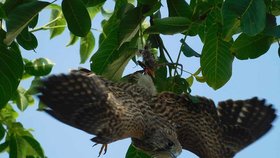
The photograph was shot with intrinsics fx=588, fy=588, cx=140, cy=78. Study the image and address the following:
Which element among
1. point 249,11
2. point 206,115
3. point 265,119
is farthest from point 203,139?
point 249,11

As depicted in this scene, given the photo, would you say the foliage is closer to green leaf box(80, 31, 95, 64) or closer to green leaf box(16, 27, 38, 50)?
green leaf box(16, 27, 38, 50)

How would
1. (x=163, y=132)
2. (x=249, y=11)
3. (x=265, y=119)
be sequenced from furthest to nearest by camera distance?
(x=265, y=119), (x=163, y=132), (x=249, y=11)

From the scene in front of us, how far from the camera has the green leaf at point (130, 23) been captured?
103 inches

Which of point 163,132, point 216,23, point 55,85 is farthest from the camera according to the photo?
point 163,132

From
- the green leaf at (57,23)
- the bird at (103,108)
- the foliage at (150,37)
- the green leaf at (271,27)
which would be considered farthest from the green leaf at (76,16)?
the green leaf at (57,23)

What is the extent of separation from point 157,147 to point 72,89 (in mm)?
710

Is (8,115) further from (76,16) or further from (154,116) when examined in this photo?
(76,16)

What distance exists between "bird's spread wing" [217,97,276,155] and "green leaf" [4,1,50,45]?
118 centimetres

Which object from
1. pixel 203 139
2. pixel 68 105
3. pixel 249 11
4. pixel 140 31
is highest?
pixel 249 11

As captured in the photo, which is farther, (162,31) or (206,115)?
(206,115)

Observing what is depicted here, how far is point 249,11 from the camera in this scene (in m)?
2.12

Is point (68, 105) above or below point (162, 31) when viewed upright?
below

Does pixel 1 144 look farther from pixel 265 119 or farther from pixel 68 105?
pixel 265 119

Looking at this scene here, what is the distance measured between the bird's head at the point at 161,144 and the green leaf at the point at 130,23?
1.83 feet
